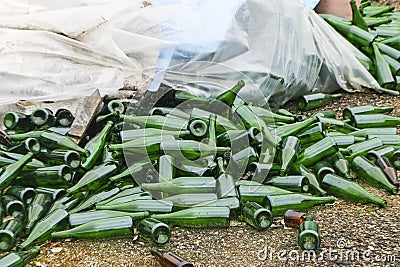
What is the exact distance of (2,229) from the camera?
7.53 ft

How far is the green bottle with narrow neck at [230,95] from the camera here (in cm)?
313

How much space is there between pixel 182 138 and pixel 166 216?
1.31 feet

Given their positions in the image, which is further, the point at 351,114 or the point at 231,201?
the point at 351,114

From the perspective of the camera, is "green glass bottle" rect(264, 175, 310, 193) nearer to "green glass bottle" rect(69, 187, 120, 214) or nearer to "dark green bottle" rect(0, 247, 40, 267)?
"green glass bottle" rect(69, 187, 120, 214)

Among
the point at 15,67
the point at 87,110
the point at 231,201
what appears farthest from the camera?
the point at 15,67

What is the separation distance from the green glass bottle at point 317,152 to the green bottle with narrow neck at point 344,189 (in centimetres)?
15

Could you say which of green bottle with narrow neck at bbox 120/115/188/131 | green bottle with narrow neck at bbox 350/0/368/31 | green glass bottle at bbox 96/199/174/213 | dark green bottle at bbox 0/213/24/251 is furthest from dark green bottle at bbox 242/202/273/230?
green bottle with narrow neck at bbox 350/0/368/31

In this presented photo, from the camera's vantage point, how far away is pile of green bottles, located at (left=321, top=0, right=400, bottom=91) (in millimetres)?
4023

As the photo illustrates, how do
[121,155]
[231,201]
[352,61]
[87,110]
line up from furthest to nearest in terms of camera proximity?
1. [352,61]
2. [87,110]
3. [121,155]
4. [231,201]

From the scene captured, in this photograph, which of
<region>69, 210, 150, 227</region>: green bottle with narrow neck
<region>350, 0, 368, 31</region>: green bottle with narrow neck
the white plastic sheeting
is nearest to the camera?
<region>69, 210, 150, 227</region>: green bottle with narrow neck

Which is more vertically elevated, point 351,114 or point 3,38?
point 3,38

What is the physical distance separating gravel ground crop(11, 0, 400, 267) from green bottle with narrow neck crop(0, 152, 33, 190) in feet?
1.14

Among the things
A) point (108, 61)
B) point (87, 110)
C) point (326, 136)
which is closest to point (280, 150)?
point (326, 136)

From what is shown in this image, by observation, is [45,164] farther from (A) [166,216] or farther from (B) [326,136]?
(B) [326,136]
